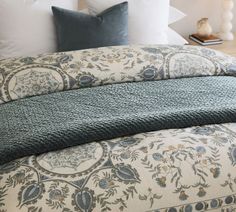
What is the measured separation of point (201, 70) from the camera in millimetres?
1705

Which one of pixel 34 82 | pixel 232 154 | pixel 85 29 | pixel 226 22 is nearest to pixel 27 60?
pixel 34 82

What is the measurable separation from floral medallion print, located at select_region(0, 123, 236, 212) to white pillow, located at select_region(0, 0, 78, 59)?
951 mm

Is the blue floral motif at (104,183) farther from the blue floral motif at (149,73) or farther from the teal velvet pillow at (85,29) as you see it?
the teal velvet pillow at (85,29)

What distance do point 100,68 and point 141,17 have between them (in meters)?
0.59

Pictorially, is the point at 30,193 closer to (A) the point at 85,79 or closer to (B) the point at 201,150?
(B) the point at 201,150

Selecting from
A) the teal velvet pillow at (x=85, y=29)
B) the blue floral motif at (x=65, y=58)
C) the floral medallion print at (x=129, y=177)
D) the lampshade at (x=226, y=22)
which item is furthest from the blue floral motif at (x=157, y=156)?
the lampshade at (x=226, y=22)

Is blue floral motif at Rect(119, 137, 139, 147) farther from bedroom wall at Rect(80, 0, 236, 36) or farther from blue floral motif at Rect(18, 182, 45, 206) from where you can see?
bedroom wall at Rect(80, 0, 236, 36)

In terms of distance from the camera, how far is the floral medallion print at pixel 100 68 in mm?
1550

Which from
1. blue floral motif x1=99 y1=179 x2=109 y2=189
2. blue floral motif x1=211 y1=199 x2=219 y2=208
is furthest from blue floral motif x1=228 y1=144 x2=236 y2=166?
blue floral motif x1=99 y1=179 x2=109 y2=189

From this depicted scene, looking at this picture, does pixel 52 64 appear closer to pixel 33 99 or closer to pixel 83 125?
pixel 33 99

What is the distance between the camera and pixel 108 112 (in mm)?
1355

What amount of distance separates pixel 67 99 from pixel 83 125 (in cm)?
26

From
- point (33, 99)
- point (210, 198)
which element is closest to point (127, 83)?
point (33, 99)

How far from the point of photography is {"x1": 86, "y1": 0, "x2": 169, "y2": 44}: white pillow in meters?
2.08
